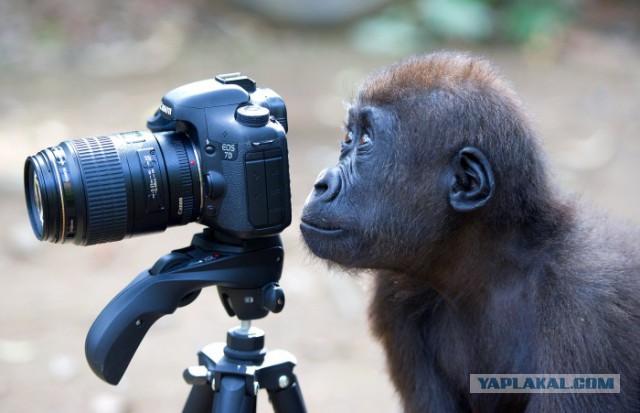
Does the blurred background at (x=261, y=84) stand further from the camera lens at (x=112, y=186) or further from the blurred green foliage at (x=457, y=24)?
the camera lens at (x=112, y=186)

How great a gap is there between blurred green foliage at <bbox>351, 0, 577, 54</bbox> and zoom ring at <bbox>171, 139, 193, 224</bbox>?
551 cm

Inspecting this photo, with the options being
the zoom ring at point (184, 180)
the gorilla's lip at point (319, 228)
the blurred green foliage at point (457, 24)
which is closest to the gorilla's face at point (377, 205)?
the gorilla's lip at point (319, 228)

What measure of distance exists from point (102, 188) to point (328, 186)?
0.54 metres

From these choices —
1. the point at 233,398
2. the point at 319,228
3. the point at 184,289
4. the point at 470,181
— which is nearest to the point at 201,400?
the point at 233,398

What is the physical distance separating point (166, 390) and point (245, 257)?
5.28 feet

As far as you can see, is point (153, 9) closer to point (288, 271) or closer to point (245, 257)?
point (288, 271)

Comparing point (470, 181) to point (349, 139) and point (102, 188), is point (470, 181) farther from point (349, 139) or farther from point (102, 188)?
point (102, 188)

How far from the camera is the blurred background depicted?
13.1 feet

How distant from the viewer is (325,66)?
24.8 ft

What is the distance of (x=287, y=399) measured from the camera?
2.48 metres

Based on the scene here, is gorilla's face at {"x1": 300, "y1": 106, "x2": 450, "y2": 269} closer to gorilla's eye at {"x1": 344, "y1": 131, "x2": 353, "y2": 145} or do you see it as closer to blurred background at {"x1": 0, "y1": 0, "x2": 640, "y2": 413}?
gorilla's eye at {"x1": 344, "y1": 131, "x2": 353, "y2": 145}

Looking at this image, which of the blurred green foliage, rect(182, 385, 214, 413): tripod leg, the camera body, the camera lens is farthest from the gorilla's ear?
the blurred green foliage

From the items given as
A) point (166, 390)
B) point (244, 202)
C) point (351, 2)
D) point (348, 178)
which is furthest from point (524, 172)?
point (351, 2)

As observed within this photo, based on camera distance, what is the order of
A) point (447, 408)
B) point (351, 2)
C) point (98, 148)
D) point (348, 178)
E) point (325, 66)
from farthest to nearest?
point (351, 2)
point (325, 66)
point (447, 408)
point (348, 178)
point (98, 148)
